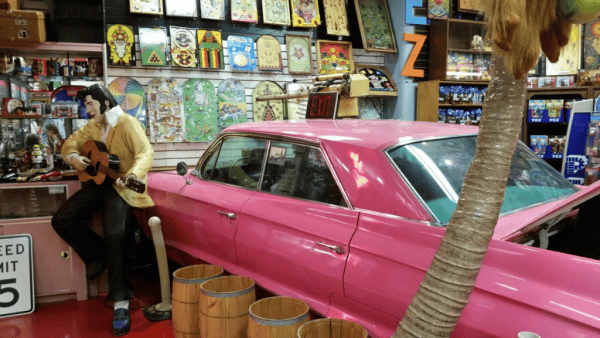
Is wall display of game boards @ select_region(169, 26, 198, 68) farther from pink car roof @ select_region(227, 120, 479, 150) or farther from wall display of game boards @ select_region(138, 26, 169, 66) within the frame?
pink car roof @ select_region(227, 120, 479, 150)

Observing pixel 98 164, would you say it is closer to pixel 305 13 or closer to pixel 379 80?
pixel 305 13

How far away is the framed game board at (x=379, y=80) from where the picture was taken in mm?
6488

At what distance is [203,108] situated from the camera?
5.52 meters

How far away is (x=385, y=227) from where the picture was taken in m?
1.76

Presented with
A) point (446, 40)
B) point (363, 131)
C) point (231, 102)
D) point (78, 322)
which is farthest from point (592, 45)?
point (78, 322)

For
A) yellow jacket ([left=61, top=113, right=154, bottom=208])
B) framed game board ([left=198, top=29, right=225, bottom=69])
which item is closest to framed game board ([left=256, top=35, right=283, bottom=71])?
framed game board ([left=198, top=29, right=225, bottom=69])

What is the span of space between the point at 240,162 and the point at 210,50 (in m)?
3.15

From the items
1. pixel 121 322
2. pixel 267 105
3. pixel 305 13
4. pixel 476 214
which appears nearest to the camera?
pixel 476 214

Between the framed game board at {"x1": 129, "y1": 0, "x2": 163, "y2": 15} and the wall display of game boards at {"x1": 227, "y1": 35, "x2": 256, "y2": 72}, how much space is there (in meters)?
0.88

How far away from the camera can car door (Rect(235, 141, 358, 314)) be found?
191 cm

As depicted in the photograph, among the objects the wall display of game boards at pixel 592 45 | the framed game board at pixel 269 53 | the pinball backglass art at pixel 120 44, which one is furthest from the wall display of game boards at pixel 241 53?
the wall display of game boards at pixel 592 45

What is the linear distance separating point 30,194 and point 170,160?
2266 mm

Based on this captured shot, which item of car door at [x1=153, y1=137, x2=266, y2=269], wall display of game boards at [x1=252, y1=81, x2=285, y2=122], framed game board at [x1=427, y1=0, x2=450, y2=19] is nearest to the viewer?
car door at [x1=153, y1=137, x2=266, y2=269]

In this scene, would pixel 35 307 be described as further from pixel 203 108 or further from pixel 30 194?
pixel 203 108
